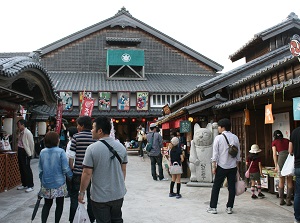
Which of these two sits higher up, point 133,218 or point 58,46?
point 58,46

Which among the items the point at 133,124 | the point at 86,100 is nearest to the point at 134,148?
the point at 133,124

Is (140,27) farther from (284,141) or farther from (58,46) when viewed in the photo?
(284,141)

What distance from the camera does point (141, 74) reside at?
29.9 m

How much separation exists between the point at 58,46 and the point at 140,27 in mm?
8249

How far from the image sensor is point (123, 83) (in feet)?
92.7

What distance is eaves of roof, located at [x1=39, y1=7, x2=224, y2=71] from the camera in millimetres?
29547

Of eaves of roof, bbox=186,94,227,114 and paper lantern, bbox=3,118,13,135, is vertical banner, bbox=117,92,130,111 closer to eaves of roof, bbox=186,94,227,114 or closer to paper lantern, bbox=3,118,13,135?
paper lantern, bbox=3,118,13,135

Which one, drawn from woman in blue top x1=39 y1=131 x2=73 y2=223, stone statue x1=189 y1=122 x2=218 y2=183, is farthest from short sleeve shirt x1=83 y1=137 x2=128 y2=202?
stone statue x1=189 y1=122 x2=218 y2=183

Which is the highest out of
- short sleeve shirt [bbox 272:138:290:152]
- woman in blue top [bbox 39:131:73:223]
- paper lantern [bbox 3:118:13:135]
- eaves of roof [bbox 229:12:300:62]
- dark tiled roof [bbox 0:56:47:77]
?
eaves of roof [bbox 229:12:300:62]

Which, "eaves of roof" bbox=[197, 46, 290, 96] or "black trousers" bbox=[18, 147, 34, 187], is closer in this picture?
"black trousers" bbox=[18, 147, 34, 187]

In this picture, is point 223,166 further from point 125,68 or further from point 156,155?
point 125,68

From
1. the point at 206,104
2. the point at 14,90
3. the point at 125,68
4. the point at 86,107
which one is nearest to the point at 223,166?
the point at 206,104

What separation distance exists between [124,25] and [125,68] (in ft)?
14.3

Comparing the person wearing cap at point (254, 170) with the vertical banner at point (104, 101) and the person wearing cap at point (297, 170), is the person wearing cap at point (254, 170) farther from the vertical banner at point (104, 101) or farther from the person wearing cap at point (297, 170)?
the vertical banner at point (104, 101)
